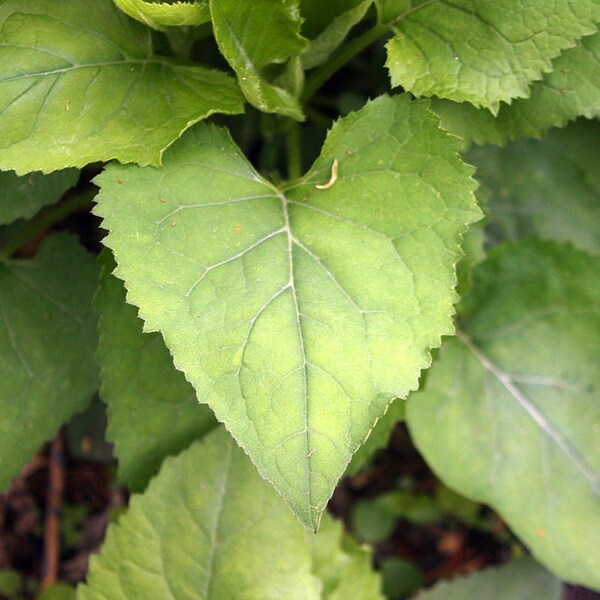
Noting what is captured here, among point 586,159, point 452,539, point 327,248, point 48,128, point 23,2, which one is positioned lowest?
point 452,539

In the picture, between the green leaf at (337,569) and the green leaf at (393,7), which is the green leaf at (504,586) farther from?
the green leaf at (393,7)

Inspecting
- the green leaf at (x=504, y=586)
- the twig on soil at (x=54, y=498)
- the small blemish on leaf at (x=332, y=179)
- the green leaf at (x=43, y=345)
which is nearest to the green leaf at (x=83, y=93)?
the small blemish on leaf at (x=332, y=179)

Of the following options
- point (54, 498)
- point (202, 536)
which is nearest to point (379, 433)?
point (202, 536)

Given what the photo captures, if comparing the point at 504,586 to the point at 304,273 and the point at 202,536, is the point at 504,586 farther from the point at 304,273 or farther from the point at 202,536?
the point at 304,273

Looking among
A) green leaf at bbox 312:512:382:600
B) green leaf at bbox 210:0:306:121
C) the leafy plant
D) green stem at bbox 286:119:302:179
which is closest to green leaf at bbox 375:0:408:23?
the leafy plant

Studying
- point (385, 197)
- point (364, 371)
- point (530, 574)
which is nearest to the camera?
point (364, 371)

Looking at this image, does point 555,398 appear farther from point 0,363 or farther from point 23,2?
point 23,2

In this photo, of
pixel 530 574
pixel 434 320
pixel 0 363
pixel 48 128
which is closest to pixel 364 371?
pixel 434 320
